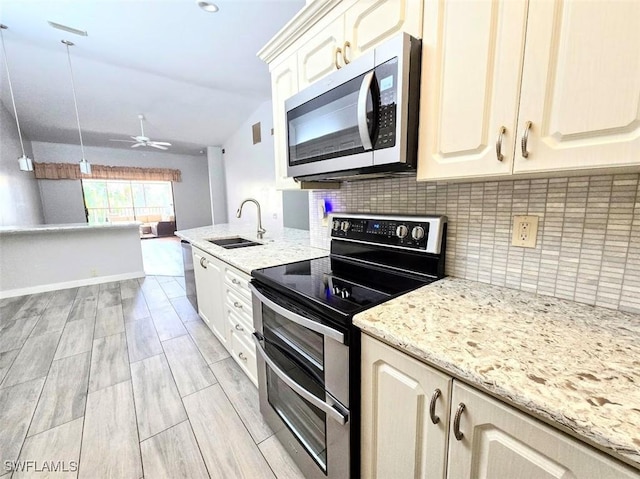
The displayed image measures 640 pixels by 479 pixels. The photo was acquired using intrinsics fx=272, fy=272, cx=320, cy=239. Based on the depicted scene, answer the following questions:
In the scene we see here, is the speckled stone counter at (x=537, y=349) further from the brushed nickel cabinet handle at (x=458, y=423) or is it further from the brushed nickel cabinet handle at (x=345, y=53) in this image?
the brushed nickel cabinet handle at (x=345, y=53)

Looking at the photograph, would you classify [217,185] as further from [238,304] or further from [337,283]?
[337,283]

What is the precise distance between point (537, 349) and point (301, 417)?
970mm

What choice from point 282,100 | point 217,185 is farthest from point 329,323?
point 217,185

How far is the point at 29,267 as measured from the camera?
3635mm

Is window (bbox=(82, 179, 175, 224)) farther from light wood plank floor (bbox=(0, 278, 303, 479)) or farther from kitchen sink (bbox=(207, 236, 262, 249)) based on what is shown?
kitchen sink (bbox=(207, 236, 262, 249))

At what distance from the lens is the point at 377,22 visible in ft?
3.43

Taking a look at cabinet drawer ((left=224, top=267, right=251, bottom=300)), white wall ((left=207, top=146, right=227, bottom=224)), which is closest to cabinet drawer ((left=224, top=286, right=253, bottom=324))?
cabinet drawer ((left=224, top=267, right=251, bottom=300))

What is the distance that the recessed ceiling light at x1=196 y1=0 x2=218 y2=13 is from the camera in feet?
8.23

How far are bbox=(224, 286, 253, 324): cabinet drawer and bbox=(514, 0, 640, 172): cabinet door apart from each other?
56.1 inches

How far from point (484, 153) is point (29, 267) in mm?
5237

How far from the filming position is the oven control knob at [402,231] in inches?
49.8

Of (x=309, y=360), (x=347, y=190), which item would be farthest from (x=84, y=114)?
(x=309, y=360)

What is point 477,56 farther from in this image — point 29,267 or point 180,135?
point 180,135

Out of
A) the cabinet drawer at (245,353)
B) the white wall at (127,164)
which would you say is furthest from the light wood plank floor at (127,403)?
the white wall at (127,164)
